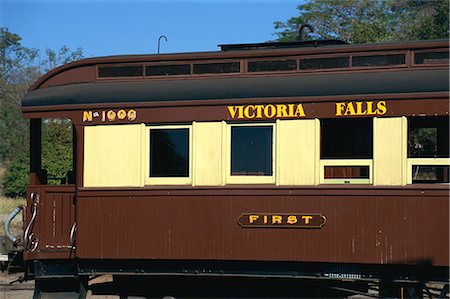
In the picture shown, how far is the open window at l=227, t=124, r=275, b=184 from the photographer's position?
9086 mm

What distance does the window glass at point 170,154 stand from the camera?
937 centimetres

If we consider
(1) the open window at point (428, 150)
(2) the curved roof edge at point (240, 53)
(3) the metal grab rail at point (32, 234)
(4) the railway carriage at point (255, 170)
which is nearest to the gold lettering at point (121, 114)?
(4) the railway carriage at point (255, 170)

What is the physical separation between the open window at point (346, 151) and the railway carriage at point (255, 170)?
0.02 metres

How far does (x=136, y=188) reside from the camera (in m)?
9.38

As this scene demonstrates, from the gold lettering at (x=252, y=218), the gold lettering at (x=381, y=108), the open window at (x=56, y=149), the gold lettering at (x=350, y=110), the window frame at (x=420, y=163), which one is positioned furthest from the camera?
the open window at (x=56, y=149)

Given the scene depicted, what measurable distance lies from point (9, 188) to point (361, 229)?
2053 cm

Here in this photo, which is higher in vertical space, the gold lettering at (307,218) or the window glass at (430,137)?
the window glass at (430,137)

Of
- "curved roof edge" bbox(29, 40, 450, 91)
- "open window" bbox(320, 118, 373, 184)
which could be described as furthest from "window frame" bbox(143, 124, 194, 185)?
"open window" bbox(320, 118, 373, 184)

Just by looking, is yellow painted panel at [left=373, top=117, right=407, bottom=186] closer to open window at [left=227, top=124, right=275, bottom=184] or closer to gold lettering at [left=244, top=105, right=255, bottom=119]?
open window at [left=227, top=124, right=275, bottom=184]

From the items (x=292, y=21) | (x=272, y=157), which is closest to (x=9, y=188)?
(x=292, y=21)

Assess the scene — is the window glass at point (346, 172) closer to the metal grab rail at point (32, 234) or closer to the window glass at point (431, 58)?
the window glass at point (431, 58)

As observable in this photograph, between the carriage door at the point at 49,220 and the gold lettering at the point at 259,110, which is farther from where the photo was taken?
the carriage door at the point at 49,220

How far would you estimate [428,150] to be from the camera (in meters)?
9.86

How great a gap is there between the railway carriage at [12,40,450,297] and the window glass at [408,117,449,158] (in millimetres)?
27
